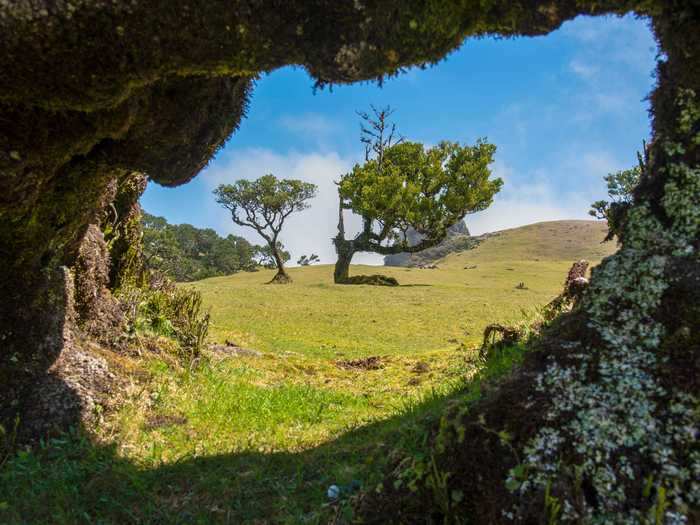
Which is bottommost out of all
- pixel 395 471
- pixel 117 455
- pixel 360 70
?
pixel 117 455

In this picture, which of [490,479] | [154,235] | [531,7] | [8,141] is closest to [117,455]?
[8,141]

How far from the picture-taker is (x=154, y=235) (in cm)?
6019

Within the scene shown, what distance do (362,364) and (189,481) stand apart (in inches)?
300

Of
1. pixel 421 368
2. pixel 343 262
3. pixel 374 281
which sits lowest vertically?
pixel 421 368

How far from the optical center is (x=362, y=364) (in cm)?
1257

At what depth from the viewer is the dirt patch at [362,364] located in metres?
12.2

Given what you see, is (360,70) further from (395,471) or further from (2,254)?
(2,254)

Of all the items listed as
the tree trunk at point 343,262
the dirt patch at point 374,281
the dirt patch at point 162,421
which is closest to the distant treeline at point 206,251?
the tree trunk at point 343,262

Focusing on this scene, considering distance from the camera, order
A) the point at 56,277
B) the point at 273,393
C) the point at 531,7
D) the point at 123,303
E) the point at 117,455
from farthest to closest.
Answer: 1. the point at 123,303
2. the point at 273,393
3. the point at 56,277
4. the point at 117,455
5. the point at 531,7

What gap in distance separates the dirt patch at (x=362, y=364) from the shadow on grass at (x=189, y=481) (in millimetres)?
6148

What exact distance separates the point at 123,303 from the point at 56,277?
2407mm

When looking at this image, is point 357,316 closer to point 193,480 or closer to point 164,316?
point 164,316

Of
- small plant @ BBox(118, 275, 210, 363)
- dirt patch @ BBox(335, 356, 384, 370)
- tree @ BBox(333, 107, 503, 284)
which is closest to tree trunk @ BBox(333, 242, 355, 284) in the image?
tree @ BBox(333, 107, 503, 284)

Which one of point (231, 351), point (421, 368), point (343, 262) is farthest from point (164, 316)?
point (343, 262)
